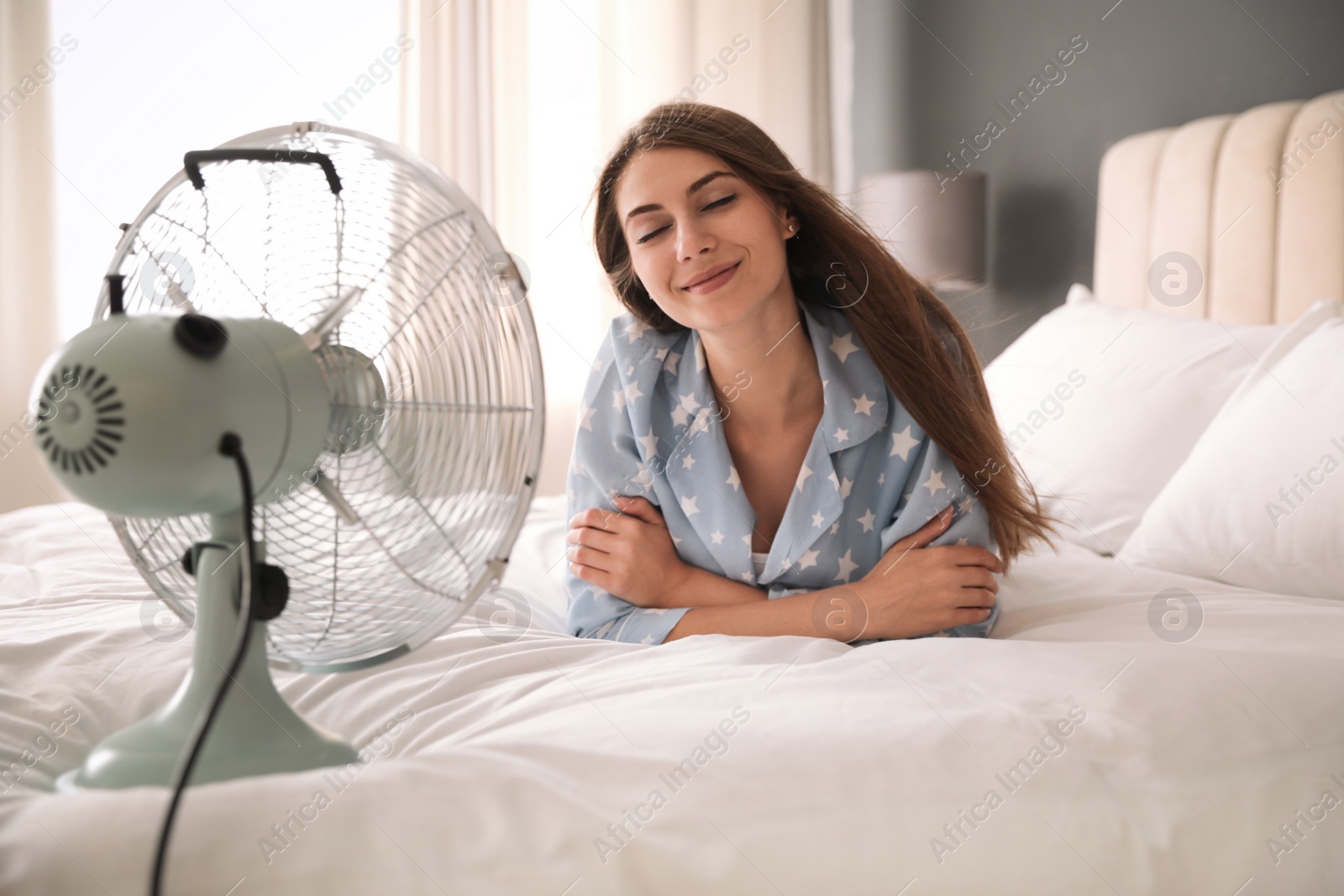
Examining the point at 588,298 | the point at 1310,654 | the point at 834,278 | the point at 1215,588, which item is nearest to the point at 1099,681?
the point at 1310,654

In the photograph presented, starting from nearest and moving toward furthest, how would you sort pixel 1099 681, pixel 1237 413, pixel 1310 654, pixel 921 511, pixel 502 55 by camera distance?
pixel 1099 681 < pixel 1310 654 < pixel 921 511 < pixel 1237 413 < pixel 502 55

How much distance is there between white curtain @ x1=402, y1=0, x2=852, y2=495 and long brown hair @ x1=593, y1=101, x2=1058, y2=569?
6.24ft

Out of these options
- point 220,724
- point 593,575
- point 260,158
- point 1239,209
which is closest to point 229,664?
point 220,724

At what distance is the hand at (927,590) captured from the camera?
107 cm

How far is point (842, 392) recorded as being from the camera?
4.06 ft

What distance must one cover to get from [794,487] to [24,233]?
2450mm

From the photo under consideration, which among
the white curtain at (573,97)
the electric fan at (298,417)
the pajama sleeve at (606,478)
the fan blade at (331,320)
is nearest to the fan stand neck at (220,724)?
the electric fan at (298,417)

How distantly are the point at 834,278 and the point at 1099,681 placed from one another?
0.71 m

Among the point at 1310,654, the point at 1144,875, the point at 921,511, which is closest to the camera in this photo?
the point at 1144,875

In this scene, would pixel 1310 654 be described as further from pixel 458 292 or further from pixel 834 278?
pixel 458 292

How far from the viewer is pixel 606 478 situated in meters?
1.28

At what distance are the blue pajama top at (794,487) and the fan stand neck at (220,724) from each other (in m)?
0.54

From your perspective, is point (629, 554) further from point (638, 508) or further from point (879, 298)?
point (879, 298)

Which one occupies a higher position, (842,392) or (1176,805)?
(842,392)
